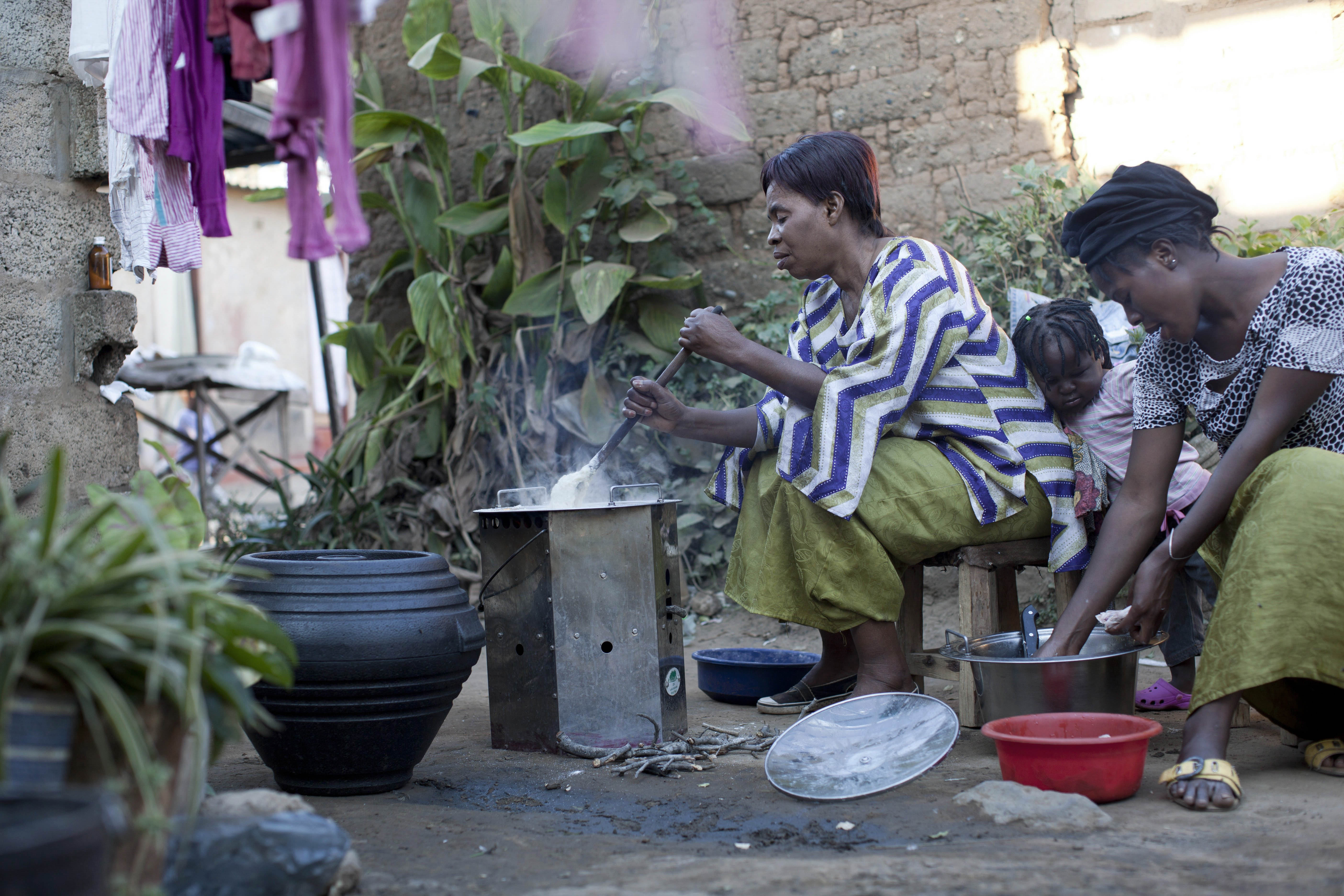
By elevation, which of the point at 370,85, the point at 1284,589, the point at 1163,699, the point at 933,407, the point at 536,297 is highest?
the point at 370,85

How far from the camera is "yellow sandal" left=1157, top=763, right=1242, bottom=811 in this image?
2.09m

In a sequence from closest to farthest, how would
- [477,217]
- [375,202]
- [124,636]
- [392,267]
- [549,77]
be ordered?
[124,636], [549,77], [477,217], [375,202], [392,267]

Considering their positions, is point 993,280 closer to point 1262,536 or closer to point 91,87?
point 1262,536

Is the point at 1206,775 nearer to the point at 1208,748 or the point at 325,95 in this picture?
the point at 1208,748

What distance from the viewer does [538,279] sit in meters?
5.26

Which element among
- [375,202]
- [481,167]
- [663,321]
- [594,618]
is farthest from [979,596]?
[375,202]

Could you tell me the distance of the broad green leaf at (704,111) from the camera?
193 inches

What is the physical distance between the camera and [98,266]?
342cm

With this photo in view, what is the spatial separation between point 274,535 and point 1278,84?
4850 mm

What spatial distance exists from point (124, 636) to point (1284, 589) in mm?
2014

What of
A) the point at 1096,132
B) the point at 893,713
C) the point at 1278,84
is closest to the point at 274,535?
the point at 893,713

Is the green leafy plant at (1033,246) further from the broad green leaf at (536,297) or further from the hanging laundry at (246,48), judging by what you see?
the hanging laundry at (246,48)

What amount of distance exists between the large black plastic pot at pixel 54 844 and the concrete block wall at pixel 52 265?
242cm

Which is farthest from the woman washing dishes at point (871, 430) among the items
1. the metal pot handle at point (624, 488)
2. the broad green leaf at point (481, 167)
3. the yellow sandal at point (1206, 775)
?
the broad green leaf at point (481, 167)
